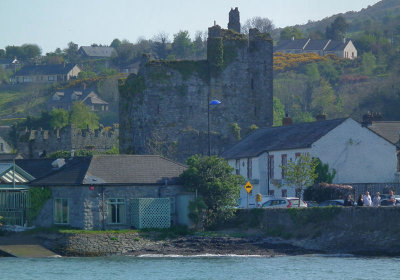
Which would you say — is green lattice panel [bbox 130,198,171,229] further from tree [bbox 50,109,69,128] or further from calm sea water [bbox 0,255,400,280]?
tree [bbox 50,109,69,128]

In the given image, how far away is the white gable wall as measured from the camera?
209 ft

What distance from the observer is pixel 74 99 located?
593 feet

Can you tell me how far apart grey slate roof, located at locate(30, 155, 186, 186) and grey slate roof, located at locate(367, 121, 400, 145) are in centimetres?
2252

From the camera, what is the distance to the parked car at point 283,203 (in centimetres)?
5656

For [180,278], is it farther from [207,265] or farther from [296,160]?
[296,160]

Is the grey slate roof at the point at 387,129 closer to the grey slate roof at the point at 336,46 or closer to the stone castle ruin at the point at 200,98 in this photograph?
the stone castle ruin at the point at 200,98

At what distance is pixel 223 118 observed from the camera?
273 ft

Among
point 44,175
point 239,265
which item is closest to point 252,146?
point 44,175

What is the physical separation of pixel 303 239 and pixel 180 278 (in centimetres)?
1122

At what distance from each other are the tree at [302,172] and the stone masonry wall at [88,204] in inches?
426

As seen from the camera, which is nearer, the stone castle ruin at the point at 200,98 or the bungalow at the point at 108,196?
the bungalow at the point at 108,196

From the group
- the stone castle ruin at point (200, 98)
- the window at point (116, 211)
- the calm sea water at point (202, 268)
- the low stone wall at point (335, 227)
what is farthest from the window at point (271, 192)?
the calm sea water at point (202, 268)

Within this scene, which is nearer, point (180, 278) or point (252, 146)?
point (180, 278)

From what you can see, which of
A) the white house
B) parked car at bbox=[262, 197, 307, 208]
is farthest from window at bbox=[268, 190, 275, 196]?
parked car at bbox=[262, 197, 307, 208]
